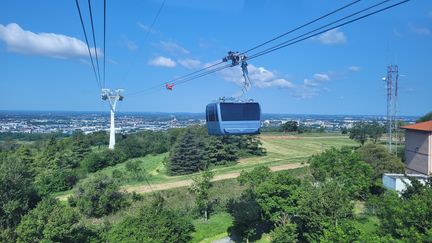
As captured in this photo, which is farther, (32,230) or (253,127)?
(32,230)

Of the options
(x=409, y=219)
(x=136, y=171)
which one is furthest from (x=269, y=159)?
(x=409, y=219)

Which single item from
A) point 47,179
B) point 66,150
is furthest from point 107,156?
point 47,179

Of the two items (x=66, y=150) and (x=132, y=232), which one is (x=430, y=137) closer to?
(x=132, y=232)

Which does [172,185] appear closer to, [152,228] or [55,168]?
[152,228]

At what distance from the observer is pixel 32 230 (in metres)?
24.5

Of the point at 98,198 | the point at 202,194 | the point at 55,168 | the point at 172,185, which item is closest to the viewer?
the point at 202,194

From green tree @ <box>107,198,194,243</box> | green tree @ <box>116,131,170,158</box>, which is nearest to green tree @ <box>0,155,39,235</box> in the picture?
green tree @ <box>107,198,194,243</box>

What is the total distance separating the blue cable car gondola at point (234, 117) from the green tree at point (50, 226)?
45.6 feet

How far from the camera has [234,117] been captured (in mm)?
16781

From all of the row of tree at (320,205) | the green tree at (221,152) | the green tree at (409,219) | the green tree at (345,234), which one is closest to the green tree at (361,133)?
the green tree at (221,152)

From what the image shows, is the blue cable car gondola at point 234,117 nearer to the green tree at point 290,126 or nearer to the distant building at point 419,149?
the distant building at point 419,149

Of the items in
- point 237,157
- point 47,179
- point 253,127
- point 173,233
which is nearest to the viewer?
point 253,127

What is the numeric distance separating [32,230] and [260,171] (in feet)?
60.8

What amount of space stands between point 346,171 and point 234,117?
63.1ft
